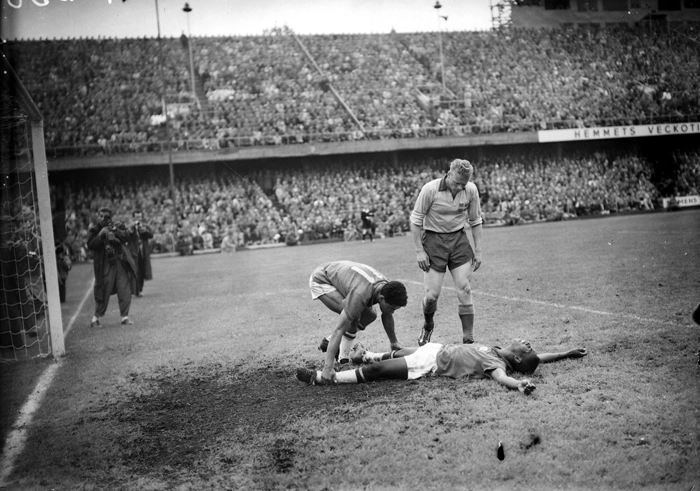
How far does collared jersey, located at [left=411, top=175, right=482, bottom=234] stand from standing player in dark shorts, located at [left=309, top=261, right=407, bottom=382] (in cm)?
86

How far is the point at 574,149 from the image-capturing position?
12.0 m

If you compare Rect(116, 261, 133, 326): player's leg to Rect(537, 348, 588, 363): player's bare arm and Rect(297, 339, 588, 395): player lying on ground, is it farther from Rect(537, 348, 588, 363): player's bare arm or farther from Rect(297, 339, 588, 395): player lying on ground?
Rect(537, 348, 588, 363): player's bare arm

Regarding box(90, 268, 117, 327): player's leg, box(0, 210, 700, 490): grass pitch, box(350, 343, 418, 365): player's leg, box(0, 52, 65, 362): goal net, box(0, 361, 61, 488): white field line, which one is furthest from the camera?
box(90, 268, 117, 327): player's leg

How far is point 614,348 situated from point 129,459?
12.5 ft

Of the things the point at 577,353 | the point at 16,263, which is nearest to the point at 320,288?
the point at 577,353

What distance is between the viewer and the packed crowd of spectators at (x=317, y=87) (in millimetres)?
10695

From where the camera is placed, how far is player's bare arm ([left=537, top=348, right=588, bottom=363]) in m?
4.85

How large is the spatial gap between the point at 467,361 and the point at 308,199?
14364 millimetres

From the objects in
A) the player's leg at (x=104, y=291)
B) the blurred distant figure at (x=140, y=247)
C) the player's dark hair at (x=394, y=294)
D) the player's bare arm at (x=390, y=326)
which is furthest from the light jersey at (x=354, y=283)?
the blurred distant figure at (x=140, y=247)

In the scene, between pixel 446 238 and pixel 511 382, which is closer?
pixel 511 382

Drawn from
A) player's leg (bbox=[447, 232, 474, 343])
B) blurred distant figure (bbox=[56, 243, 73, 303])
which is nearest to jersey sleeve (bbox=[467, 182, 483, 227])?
player's leg (bbox=[447, 232, 474, 343])

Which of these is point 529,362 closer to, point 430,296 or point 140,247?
point 430,296

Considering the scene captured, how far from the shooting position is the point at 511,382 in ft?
14.0

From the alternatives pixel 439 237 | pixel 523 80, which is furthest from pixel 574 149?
pixel 439 237
